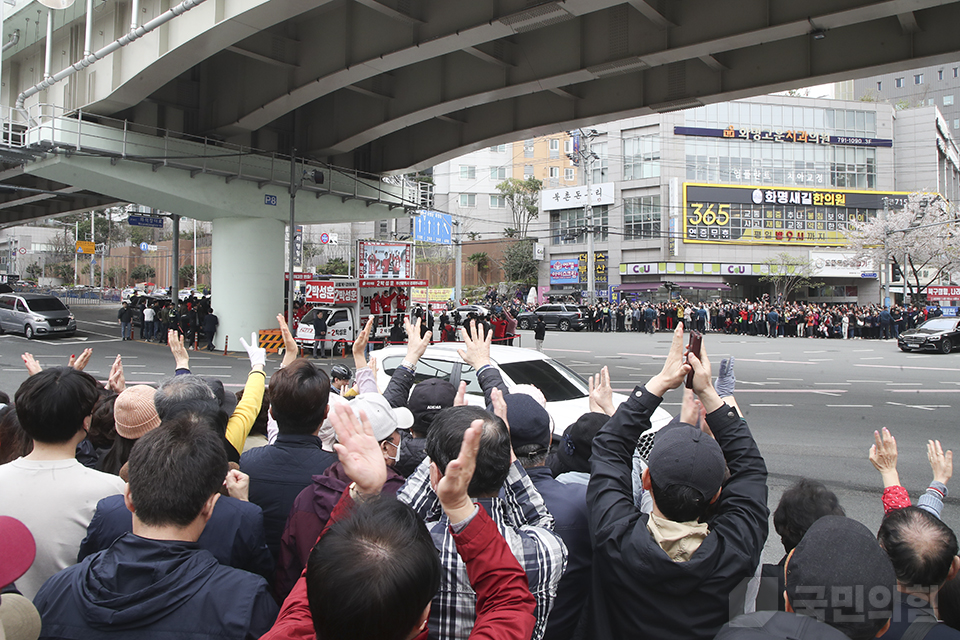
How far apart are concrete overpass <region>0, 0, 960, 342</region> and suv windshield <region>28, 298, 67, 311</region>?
5189 mm

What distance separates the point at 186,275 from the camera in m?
69.9

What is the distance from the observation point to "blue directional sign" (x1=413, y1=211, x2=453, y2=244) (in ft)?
114

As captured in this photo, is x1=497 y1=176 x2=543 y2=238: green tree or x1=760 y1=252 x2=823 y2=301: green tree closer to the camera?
x1=760 y1=252 x2=823 y2=301: green tree

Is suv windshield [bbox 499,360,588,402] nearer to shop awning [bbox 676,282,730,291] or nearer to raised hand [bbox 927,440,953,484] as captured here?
raised hand [bbox 927,440,953,484]

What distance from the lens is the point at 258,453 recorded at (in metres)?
3.22

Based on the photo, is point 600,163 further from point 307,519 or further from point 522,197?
point 307,519

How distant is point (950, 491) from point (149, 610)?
8.47 m

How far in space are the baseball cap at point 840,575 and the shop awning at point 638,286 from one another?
53711 millimetres

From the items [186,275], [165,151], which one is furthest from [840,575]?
[186,275]

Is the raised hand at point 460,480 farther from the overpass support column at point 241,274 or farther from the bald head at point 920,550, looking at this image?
the overpass support column at point 241,274

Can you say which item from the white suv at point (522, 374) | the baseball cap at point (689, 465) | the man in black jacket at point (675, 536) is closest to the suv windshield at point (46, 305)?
the white suv at point (522, 374)

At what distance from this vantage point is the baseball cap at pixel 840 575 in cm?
175

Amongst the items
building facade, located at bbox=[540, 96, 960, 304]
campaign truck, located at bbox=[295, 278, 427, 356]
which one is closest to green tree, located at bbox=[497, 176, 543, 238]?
building facade, located at bbox=[540, 96, 960, 304]

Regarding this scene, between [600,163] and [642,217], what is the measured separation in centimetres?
646
